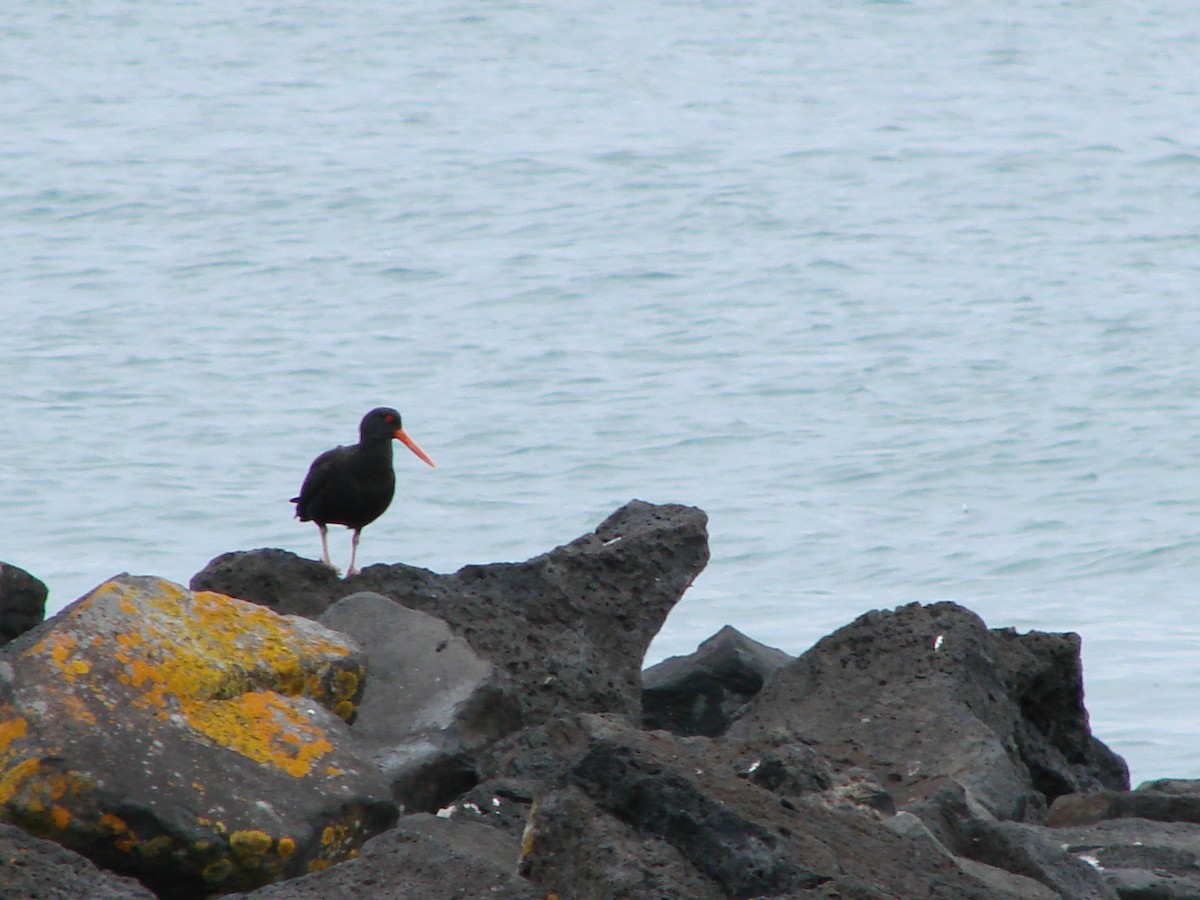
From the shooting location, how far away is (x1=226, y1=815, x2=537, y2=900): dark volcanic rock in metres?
3.96

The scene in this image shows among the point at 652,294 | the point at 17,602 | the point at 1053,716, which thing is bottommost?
the point at 652,294

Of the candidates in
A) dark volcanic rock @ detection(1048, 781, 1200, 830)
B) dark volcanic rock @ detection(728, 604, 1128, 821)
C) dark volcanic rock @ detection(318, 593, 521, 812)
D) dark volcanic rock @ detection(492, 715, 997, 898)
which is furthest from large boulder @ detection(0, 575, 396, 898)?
dark volcanic rock @ detection(1048, 781, 1200, 830)

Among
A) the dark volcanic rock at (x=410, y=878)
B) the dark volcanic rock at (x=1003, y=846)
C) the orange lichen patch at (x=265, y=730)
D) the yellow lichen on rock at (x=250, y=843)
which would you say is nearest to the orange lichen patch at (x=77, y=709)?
the orange lichen patch at (x=265, y=730)

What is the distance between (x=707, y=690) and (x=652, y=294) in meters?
17.4

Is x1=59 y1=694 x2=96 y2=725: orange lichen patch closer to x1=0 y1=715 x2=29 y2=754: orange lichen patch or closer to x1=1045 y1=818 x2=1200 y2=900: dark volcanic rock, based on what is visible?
x1=0 y1=715 x2=29 y2=754: orange lichen patch

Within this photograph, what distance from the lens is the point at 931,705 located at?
613cm

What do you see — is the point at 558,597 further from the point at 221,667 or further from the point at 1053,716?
the point at 1053,716

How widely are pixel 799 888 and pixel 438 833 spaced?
1017 mm

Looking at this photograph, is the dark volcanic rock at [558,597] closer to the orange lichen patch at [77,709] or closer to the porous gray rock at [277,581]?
the porous gray rock at [277,581]

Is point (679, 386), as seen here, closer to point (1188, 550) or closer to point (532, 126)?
point (1188, 550)

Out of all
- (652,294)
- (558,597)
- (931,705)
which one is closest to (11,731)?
(558,597)

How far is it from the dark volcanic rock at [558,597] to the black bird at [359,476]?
1.21m

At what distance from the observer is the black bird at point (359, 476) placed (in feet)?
26.0

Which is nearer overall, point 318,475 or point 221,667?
point 221,667
